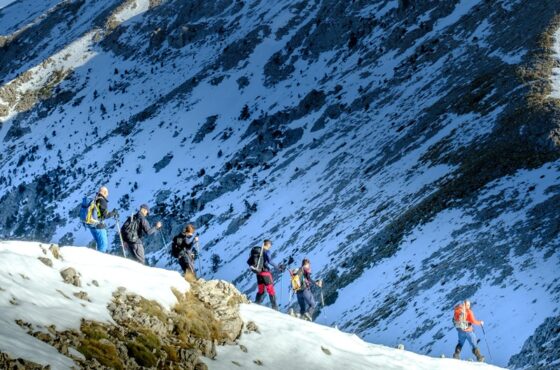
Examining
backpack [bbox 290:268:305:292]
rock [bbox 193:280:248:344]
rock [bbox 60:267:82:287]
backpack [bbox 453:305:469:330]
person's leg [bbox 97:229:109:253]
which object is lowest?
backpack [bbox 453:305:469:330]

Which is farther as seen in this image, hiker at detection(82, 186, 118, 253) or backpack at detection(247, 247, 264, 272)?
backpack at detection(247, 247, 264, 272)

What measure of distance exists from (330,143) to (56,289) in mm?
55606

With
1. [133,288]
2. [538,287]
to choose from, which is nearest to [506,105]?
[538,287]

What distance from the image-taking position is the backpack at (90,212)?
17.9 m

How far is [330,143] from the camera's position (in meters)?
66.5

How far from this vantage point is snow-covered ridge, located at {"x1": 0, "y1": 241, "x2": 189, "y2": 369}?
900 cm

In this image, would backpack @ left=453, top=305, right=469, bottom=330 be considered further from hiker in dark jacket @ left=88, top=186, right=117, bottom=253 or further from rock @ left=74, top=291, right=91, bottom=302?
rock @ left=74, top=291, right=91, bottom=302

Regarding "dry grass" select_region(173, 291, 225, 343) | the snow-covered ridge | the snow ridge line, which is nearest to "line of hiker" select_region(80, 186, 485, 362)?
the snow-covered ridge

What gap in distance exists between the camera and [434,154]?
48906mm

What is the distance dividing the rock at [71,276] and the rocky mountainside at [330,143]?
14.5 metres

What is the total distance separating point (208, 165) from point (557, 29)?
37090 mm

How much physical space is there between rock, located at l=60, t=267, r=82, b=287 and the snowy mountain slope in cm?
8

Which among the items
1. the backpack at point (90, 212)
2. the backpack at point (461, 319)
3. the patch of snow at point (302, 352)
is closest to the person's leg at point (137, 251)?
the backpack at point (90, 212)

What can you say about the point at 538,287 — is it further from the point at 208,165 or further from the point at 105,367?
the point at 208,165
